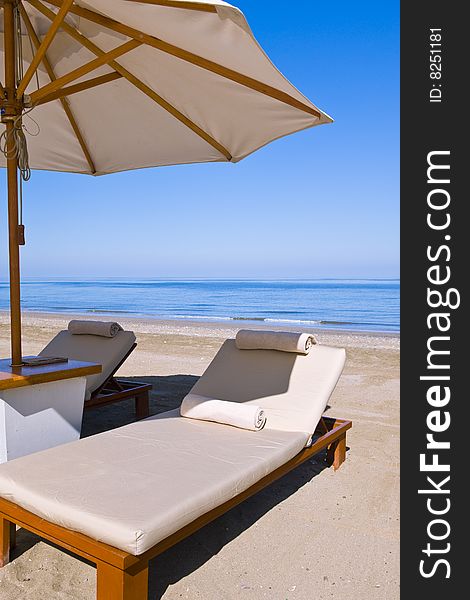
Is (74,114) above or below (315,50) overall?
below

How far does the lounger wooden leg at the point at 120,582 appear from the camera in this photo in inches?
67.7

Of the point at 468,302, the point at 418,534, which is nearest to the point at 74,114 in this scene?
the point at 468,302

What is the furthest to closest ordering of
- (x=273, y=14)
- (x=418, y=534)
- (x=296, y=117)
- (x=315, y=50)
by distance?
(x=315, y=50) → (x=273, y=14) → (x=296, y=117) → (x=418, y=534)

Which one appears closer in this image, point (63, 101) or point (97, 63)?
point (97, 63)

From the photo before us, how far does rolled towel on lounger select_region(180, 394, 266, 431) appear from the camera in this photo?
2.90m

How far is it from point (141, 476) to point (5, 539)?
0.61 m

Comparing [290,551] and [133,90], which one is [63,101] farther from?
[290,551]

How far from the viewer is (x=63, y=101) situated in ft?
12.3

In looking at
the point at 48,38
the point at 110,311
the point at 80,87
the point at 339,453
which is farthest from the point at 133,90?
the point at 110,311

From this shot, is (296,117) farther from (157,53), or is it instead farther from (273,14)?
(273,14)

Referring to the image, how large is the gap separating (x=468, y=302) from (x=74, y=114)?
2976 mm

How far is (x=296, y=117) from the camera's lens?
124 inches

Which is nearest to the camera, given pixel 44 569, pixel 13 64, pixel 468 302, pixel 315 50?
pixel 44 569

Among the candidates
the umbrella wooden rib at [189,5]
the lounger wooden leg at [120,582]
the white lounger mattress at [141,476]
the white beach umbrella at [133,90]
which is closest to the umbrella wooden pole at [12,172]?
the white beach umbrella at [133,90]
